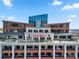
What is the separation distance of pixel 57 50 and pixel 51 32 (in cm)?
955

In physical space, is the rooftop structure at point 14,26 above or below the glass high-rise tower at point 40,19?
below

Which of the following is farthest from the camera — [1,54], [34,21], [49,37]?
[34,21]

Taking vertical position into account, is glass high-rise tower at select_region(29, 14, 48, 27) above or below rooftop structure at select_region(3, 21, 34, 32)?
above

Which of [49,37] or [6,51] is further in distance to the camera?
[49,37]

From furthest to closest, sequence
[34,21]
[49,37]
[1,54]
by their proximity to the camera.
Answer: [34,21], [49,37], [1,54]

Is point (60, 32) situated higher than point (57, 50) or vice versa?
point (60, 32)

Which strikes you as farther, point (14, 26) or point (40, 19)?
point (14, 26)

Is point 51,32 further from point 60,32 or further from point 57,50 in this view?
point 57,50

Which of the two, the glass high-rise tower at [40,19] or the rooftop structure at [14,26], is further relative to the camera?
the rooftop structure at [14,26]

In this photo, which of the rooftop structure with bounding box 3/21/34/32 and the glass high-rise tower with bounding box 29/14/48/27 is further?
the rooftop structure with bounding box 3/21/34/32

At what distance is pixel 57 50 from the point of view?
40375 millimetres

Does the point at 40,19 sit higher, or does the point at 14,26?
the point at 40,19

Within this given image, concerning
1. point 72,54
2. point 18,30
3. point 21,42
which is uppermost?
point 18,30

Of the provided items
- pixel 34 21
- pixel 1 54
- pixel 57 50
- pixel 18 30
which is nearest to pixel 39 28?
pixel 34 21
